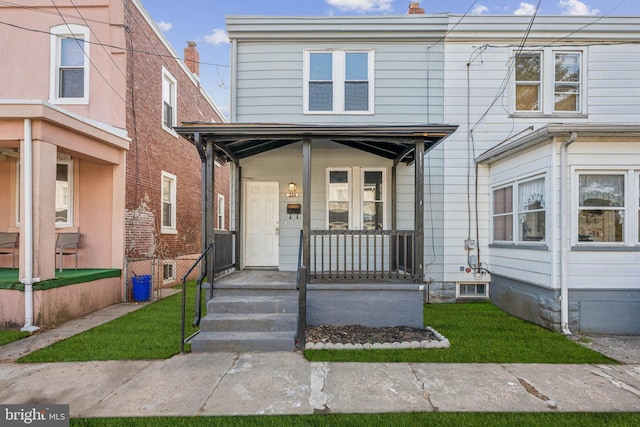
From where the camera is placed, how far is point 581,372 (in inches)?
157

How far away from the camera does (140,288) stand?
7508 mm

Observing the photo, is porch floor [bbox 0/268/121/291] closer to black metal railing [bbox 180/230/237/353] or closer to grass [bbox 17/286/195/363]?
grass [bbox 17/286/195/363]

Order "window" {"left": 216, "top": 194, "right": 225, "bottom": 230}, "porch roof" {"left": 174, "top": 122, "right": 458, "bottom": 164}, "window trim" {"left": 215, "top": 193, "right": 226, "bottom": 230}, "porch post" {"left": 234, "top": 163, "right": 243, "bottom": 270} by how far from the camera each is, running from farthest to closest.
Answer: "window" {"left": 216, "top": 194, "right": 225, "bottom": 230} < "window trim" {"left": 215, "top": 193, "right": 226, "bottom": 230} < "porch post" {"left": 234, "top": 163, "right": 243, "bottom": 270} < "porch roof" {"left": 174, "top": 122, "right": 458, "bottom": 164}

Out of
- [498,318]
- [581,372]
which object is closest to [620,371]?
[581,372]

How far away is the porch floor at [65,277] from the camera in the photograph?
18.1ft

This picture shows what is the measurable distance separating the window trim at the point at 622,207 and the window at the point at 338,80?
411 cm

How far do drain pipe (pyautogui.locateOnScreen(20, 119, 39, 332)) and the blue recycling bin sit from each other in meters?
2.13

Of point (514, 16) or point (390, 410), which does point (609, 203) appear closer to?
point (514, 16)

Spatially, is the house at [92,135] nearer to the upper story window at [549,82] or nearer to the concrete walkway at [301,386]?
the concrete walkway at [301,386]

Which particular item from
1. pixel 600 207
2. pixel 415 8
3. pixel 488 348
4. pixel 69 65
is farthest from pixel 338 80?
pixel 69 65

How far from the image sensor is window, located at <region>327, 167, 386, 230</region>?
749 cm

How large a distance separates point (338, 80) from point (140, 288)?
638 centimetres

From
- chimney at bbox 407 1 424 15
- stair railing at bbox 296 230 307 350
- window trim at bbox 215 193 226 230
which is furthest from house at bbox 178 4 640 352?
window trim at bbox 215 193 226 230

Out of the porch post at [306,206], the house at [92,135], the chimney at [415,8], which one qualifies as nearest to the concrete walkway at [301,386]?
the porch post at [306,206]
